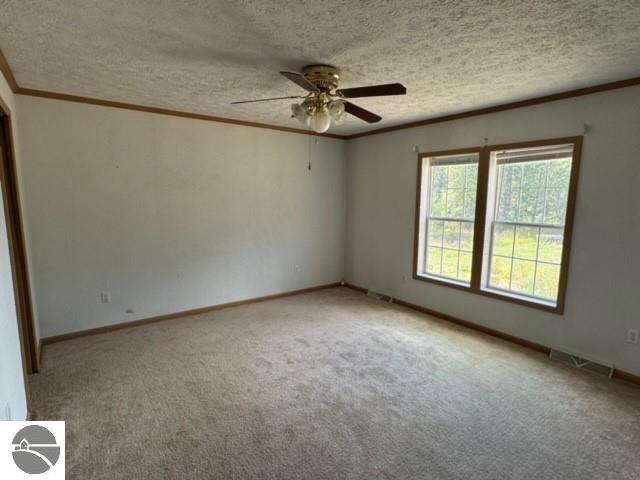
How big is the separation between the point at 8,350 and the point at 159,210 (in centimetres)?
233

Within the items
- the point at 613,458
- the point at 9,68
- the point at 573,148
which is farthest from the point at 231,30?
the point at 613,458

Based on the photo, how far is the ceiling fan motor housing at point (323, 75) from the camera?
2482 mm

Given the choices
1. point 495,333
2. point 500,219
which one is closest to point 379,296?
point 495,333

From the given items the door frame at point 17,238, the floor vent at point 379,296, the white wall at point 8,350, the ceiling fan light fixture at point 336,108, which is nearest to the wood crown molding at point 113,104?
the door frame at point 17,238

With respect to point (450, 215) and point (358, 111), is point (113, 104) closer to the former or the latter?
point (358, 111)

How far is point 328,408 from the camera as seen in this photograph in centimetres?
249

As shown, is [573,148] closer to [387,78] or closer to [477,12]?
[387,78]

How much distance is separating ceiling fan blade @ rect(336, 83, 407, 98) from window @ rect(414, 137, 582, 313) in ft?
6.48

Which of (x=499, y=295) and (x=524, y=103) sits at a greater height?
(x=524, y=103)

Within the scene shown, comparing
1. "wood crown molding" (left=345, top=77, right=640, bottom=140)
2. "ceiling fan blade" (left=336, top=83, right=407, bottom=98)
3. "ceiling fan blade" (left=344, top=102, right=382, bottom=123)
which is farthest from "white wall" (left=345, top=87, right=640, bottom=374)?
"ceiling fan blade" (left=336, top=83, right=407, bottom=98)

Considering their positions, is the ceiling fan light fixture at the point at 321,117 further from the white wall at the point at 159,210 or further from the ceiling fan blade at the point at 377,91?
the white wall at the point at 159,210

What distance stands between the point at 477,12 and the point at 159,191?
3543 mm

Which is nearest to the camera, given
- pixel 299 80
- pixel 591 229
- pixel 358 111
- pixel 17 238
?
pixel 299 80

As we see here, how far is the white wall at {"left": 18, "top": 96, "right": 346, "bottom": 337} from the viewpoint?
343 centimetres
